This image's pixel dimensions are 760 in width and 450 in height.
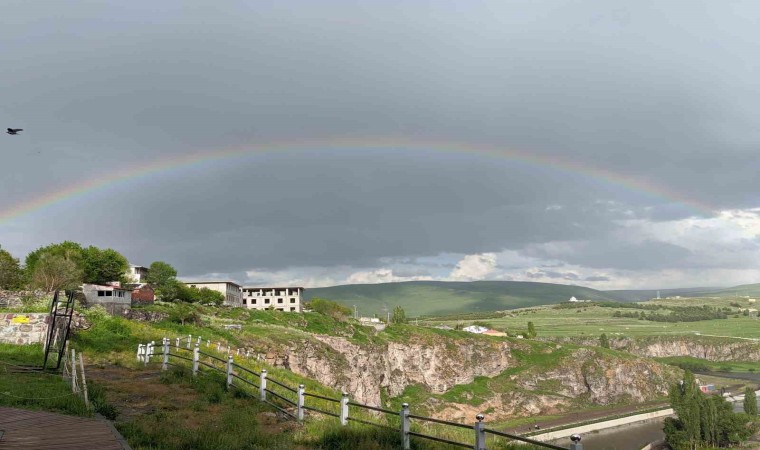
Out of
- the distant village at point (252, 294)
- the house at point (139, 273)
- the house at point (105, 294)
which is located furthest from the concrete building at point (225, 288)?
the house at point (105, 294)

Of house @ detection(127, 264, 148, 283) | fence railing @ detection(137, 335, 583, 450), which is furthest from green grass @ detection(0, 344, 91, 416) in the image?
house @ detection(127, 264, 148, 283)

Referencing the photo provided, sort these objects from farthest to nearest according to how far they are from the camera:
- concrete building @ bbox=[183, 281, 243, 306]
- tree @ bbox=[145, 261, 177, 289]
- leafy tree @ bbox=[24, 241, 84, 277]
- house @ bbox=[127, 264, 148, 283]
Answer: concrete building @ bbox=[183, 281, 243, 306] < house @ bbox=[127, 264, 148, 283] < tree @ bbox=[145, 261, 177, 289] < leafy tree @ bbox=[24, 241, 84, 277]

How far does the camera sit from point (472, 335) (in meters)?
131

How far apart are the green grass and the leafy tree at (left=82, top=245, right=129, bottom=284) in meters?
80.7

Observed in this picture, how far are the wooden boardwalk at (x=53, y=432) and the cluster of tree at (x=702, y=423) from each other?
351 feet

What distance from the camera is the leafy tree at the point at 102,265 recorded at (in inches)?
3880

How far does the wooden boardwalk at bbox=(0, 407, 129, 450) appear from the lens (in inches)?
430

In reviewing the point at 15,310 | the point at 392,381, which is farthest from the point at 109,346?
the point at 392,381

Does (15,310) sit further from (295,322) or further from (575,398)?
(575,398)

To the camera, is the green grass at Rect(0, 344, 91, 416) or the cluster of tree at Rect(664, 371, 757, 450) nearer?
the green grass at Rect(0, 344, 91, 416)

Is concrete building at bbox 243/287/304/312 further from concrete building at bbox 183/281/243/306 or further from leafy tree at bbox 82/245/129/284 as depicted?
leafy tree at bbox 82/245/129/284

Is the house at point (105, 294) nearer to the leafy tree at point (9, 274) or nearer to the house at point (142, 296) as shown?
the house at point (142, 296)

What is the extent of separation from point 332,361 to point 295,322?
59.1ft

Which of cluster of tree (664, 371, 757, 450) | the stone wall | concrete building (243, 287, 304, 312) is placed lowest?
cluster of tree (664, 371, 757, 450)
